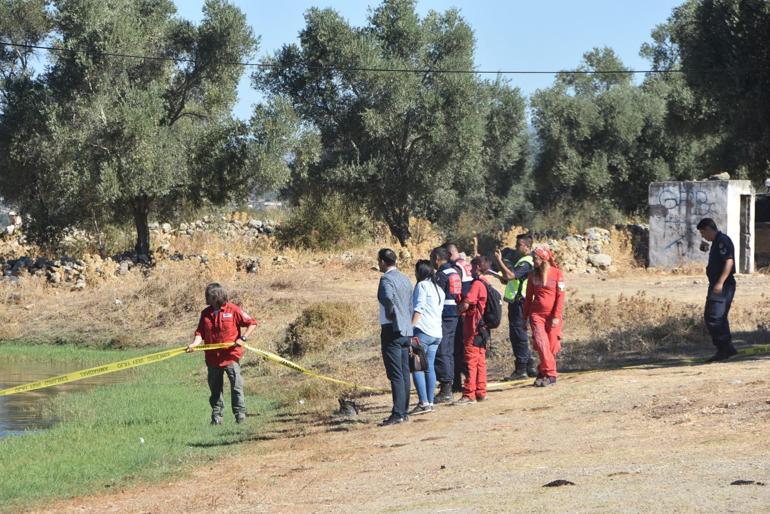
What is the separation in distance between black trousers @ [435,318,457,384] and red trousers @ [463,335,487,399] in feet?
Answer: 0.83

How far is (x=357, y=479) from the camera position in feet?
32.9

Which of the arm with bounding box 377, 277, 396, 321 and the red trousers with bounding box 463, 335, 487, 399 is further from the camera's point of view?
the red trousers with bounding box 463, 335, 487, 399

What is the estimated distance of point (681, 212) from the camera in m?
30.0

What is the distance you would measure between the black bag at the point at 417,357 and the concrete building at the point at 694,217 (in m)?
18.3

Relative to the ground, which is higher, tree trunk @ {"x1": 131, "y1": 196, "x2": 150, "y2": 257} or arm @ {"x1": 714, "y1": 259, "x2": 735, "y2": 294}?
tree trunk @ {"x1": 131, "y1": 196, "x2": 150, "y2": 257}

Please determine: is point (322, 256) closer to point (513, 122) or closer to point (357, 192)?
point (357, 192)

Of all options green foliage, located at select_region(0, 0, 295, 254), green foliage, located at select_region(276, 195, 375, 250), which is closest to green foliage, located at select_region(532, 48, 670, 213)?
green foliage, located at select_region(276, 195, 375, 250)

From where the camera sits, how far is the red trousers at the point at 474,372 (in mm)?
13398

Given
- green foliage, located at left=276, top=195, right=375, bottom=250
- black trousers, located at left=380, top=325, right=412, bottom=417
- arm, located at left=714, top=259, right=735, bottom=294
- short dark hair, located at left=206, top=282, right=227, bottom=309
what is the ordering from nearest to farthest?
Answer: black trousers, located at left=380, top=325, right=412, bottom=417 → short dark hair, located at left=206, top=282, right=227, bottom=309 → arm, located at left=714, top=259, right=735, bottom=294 → green foliage, located at left=276, top=195, right=375, bottom=250

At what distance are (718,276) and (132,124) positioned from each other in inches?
738

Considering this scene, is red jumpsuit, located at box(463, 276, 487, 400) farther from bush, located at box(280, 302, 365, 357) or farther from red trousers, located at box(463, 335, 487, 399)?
bush, located at box(280, 302, 365, 357)

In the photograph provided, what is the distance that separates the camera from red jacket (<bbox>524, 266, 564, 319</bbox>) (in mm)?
13633

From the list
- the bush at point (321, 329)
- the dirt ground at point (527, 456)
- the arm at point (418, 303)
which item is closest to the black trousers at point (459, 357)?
the dirt ground at point (527, 456)

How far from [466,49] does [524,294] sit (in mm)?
24037
